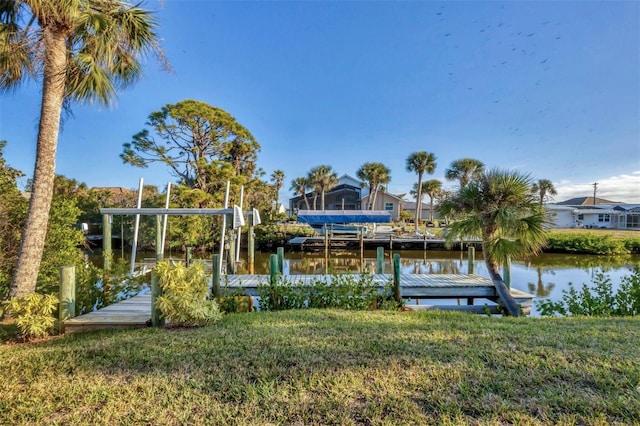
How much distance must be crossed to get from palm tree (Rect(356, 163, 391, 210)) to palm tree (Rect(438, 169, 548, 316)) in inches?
1093

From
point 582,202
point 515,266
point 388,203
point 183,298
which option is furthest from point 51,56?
point 582,202

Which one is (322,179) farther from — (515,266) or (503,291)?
(503,291)

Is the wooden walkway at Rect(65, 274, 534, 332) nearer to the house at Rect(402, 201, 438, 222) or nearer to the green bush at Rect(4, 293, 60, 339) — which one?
the green bush at Rect(4, 293, 60, 339)

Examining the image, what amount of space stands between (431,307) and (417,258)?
40.1 ft

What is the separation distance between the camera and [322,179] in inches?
1449

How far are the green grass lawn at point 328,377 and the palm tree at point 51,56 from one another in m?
1.72

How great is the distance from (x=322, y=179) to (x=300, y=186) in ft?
12.4

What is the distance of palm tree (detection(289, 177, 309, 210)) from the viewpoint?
127 feet

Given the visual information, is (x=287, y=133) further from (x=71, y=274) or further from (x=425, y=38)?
(x=71, y=274)

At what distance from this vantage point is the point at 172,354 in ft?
9.86

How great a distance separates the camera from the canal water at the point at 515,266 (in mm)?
11117

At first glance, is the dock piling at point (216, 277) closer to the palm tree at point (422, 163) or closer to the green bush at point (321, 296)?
the green bush at point (321, 296)

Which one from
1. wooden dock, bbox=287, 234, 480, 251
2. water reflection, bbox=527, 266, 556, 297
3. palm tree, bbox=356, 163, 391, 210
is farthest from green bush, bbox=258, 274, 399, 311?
palm tree, bbox=356, 163, 391, 210

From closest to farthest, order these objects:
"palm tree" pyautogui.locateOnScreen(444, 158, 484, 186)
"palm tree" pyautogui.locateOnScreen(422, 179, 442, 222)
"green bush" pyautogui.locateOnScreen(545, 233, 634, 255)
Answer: "green bush" pyautogui.locateOnScreen(545, 233, 634, 255) < "palm tree" pyautogui.locateOnScreen(444, 158, 484, 186) < "palm tree" pyautogui.locateOnScreen(422, 179, 442, 222)
